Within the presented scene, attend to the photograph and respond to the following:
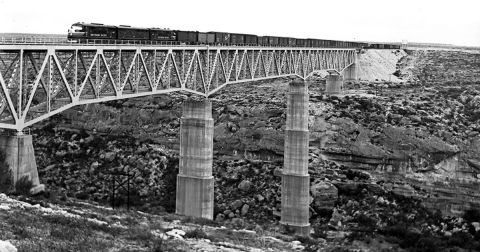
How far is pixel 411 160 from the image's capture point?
61500 millimetres

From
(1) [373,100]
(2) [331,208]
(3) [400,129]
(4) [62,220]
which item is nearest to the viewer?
(4) [62,220]

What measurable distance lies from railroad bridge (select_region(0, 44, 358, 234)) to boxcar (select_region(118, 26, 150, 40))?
1139 millimetres

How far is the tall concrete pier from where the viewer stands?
5178 centimetres

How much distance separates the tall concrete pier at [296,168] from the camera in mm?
51781

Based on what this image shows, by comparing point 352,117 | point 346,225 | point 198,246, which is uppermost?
point 352,117

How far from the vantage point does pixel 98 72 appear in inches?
1192

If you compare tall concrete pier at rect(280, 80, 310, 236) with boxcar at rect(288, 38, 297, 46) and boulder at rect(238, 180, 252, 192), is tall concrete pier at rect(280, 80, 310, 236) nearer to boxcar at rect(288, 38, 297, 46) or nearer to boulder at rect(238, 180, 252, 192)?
boulder at rect(238, 180, 252, 192)

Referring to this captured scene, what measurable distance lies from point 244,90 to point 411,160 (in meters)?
32.5

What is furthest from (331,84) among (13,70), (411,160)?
(13,70)

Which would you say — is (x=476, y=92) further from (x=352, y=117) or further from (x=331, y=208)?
(x=331, y=208)

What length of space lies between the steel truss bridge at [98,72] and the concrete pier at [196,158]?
1.78m

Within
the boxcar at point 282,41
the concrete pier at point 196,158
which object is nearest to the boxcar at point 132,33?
the concrete pier at point 196,158

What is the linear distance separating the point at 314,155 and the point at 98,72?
1447 inches

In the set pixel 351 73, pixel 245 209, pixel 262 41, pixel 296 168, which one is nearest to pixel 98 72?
pixel 245 209
